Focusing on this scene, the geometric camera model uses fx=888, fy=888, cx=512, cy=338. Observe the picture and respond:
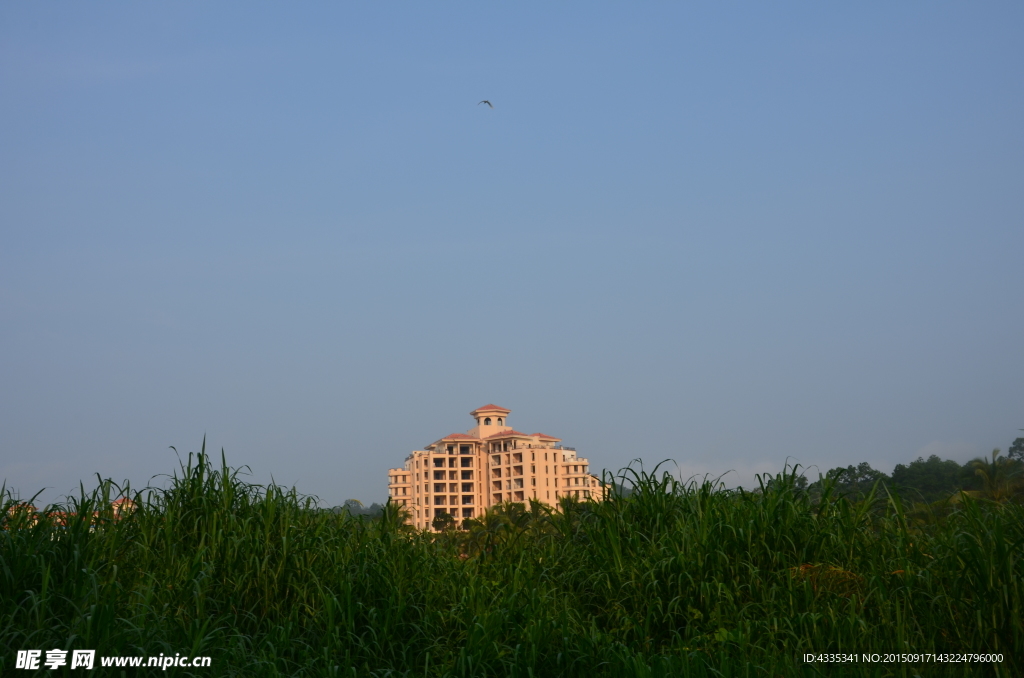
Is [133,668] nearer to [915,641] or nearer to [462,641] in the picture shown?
[462,641]

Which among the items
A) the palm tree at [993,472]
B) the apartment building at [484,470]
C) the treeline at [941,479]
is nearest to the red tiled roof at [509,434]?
the apartment building at [484,470]

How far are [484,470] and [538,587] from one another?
3529 inches

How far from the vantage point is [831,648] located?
193 inches

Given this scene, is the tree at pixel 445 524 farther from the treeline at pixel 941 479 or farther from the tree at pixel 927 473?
the tree at pixel 927 473

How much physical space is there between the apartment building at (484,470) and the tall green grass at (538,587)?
8340 cm

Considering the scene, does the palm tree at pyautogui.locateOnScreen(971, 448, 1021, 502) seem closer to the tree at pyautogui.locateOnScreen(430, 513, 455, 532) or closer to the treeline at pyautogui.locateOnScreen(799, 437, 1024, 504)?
the treeline at pyautogui.locateOnScreen(799, 437, 1024, 504)

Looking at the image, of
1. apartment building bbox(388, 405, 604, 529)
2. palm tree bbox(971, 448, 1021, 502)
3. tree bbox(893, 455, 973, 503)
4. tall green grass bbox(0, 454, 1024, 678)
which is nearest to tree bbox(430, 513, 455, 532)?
tall green grass bbox(0, 454, 1024, 678)

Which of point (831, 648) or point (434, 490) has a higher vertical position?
point (434, 490)

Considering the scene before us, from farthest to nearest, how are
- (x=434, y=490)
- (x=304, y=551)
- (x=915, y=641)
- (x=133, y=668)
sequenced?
1. (x=434, y=490)
2. (x=304, y=551)
3. (x=915, y=641)
4. (x=133, y=668)

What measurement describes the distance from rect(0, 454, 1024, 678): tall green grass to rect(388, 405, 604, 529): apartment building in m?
83.4

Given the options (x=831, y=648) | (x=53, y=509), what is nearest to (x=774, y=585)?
(x=831, y=648)

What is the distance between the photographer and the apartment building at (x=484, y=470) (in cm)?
9012

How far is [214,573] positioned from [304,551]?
578 millimetres

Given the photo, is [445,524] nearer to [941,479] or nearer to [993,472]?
[993,472]
